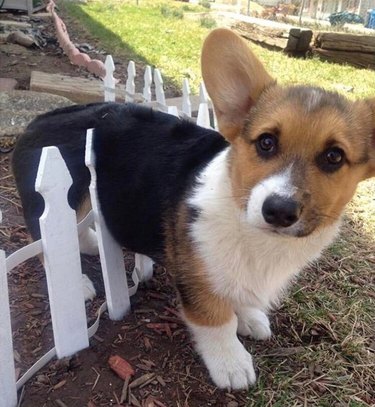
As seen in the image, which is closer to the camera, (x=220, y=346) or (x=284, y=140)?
(x=284, y=140)

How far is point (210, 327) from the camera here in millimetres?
2516

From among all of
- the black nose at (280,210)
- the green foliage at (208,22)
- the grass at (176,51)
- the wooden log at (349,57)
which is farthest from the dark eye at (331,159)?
the green foliage at (208,22)

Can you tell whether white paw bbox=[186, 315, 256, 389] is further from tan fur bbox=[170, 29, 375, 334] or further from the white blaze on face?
the white blaze on face

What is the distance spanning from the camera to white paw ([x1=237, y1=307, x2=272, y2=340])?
2.87m

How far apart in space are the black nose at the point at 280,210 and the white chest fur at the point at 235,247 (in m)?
0.35

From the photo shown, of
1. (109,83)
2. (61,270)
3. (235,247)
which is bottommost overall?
(109,83)

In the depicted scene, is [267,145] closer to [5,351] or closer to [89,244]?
[5,351]

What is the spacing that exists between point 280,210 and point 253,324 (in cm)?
111

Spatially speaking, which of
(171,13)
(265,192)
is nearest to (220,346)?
(265,192)

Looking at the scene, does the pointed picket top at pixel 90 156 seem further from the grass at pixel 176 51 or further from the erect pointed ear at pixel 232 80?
the grass at pixel 176 51

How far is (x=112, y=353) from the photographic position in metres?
2.62

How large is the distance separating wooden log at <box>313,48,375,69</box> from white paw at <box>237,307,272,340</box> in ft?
26.3

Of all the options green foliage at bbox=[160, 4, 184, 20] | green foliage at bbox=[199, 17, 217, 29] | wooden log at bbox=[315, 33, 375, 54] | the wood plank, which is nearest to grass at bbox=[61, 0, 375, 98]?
green foliage at bbox=[199, 17, 217, 29]

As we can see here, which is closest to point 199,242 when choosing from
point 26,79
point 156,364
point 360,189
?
point 156,364
